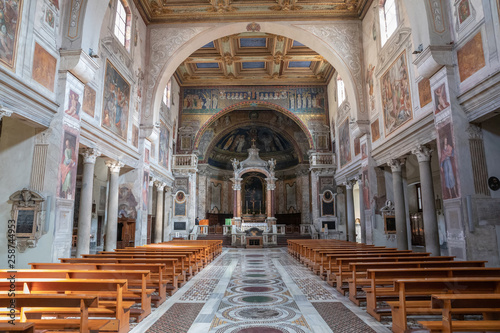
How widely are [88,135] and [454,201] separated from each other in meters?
11.7

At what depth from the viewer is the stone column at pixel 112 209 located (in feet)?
45.6

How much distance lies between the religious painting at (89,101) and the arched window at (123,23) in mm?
3947

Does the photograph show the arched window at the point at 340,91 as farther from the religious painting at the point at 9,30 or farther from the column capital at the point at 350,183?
the religious painting at the point at 9,30

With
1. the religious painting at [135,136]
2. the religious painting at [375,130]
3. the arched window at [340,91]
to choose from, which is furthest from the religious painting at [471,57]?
the religious painting at [135,136]

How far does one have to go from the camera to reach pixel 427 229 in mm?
11266

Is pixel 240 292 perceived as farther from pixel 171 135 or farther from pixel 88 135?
pixel 171 135

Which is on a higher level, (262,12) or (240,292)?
(262,12)

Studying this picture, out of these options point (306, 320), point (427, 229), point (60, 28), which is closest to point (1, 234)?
point (60, 28)

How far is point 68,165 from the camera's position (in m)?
9.73

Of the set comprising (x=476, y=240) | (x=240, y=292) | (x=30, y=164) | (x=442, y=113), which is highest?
(x=442, y=113)

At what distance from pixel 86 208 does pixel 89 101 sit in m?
3.82

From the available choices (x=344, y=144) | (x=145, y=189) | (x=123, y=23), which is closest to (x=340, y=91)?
(x=344, y=144)

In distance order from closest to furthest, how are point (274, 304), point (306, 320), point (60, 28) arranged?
point (306, 320)
point (274, 304)
point (60, 28)

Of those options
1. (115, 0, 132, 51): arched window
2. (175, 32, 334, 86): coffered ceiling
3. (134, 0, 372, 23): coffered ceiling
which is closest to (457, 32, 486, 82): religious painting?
(134, 0, 372, 23): coffered ceiling
